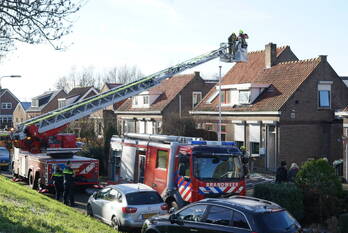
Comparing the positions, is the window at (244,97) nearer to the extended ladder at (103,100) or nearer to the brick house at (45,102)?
the extended ladder at (103,100)

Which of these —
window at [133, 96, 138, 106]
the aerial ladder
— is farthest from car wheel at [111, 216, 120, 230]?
window at [133, 96, 138, 106]

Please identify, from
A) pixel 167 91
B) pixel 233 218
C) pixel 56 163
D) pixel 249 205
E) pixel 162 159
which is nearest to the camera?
pixel 233 218

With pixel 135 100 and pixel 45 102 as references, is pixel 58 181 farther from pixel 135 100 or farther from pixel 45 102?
pixel 45 102

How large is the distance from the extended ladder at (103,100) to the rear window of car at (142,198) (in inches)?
323

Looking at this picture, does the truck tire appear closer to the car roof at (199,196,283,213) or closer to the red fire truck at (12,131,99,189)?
the red fire truck at (12,131,99,189)

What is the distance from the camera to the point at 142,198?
14.0m

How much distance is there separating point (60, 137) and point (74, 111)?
1.64 metres

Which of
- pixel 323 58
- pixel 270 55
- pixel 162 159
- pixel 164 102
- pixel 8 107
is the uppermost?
pixel 270 55

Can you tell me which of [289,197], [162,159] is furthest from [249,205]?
[162,159]

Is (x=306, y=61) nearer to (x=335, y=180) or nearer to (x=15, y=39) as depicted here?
(x=335, y=180)

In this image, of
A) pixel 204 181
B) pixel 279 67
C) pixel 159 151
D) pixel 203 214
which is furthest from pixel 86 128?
pixel 203 214

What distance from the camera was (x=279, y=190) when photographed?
49.9 ft

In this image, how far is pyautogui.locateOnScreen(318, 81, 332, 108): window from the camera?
103ft

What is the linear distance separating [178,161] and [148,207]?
8.24 ft
